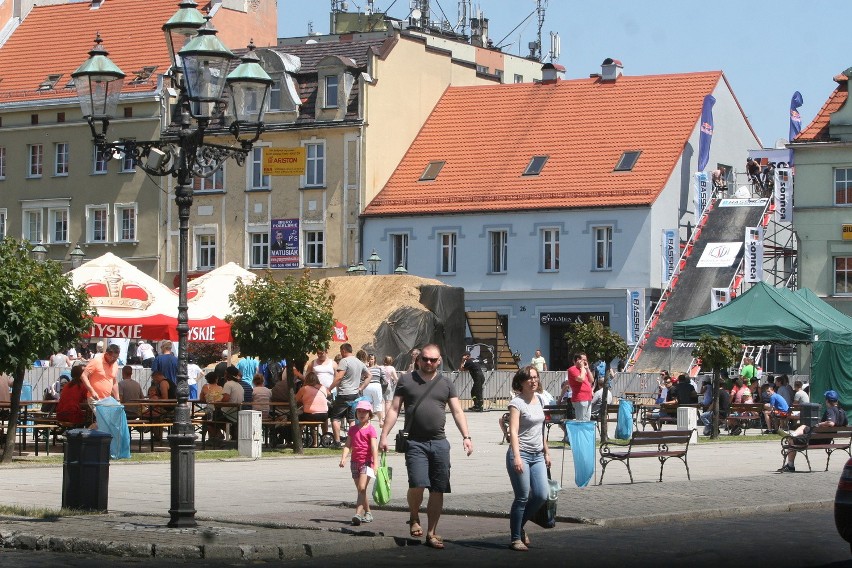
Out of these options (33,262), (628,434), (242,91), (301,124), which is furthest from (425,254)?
(242,91)

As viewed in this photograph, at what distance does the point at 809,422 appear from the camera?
3162cm

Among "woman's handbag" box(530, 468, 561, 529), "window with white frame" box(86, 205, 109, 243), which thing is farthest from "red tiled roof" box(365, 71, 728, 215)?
"woman's handbag" box(530, 468, 561, 529)

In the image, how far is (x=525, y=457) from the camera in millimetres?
15617

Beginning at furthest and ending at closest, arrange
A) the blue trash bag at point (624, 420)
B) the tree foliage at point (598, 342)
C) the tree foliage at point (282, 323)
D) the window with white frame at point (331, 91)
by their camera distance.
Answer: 1. the window with white frame at point (331, 91)
2. the tree foliage at point (598, 342)
3. the blue trash bag at point (624, 420)
4. the tree foliage at point (282, 323)

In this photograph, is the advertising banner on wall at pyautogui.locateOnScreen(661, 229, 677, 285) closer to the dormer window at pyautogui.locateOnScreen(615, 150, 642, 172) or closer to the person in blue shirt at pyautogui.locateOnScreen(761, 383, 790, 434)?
the dormer window at pyautogui.locateOnScreen(615, 150, 642, 172)

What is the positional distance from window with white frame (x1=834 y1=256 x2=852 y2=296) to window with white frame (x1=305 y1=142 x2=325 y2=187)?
1832 cm

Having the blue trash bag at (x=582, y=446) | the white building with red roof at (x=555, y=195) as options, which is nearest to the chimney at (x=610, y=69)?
the white building with red roof at (x=555, y=195)

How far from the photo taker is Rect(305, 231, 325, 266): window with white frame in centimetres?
6194

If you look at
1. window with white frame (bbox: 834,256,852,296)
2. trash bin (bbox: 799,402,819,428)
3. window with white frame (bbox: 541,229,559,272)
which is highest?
window with white frame (bbox: 541,229,559,272)

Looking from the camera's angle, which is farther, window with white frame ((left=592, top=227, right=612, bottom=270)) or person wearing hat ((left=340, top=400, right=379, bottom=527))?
window with white frame ((left=592, top=227, right=612, bottom=270))

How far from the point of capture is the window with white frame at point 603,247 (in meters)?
57.4

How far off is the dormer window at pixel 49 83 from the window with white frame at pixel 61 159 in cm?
238

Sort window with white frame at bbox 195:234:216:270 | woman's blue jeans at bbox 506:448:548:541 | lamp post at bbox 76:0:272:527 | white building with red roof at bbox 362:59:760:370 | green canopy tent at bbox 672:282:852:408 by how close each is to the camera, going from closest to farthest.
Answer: woman's blue jeans at bbox 506:448:548:541 < lamp post at bbox 76:0:272:527 < green canopy tent at bbox 672:282:852:408 < white building with red roof at bbox 362:59:760:370 < window with white frame at bbox 195:234:216:270

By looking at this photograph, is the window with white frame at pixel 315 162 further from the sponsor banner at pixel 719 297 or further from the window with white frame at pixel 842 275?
the window with white frame at pixel 842 275
